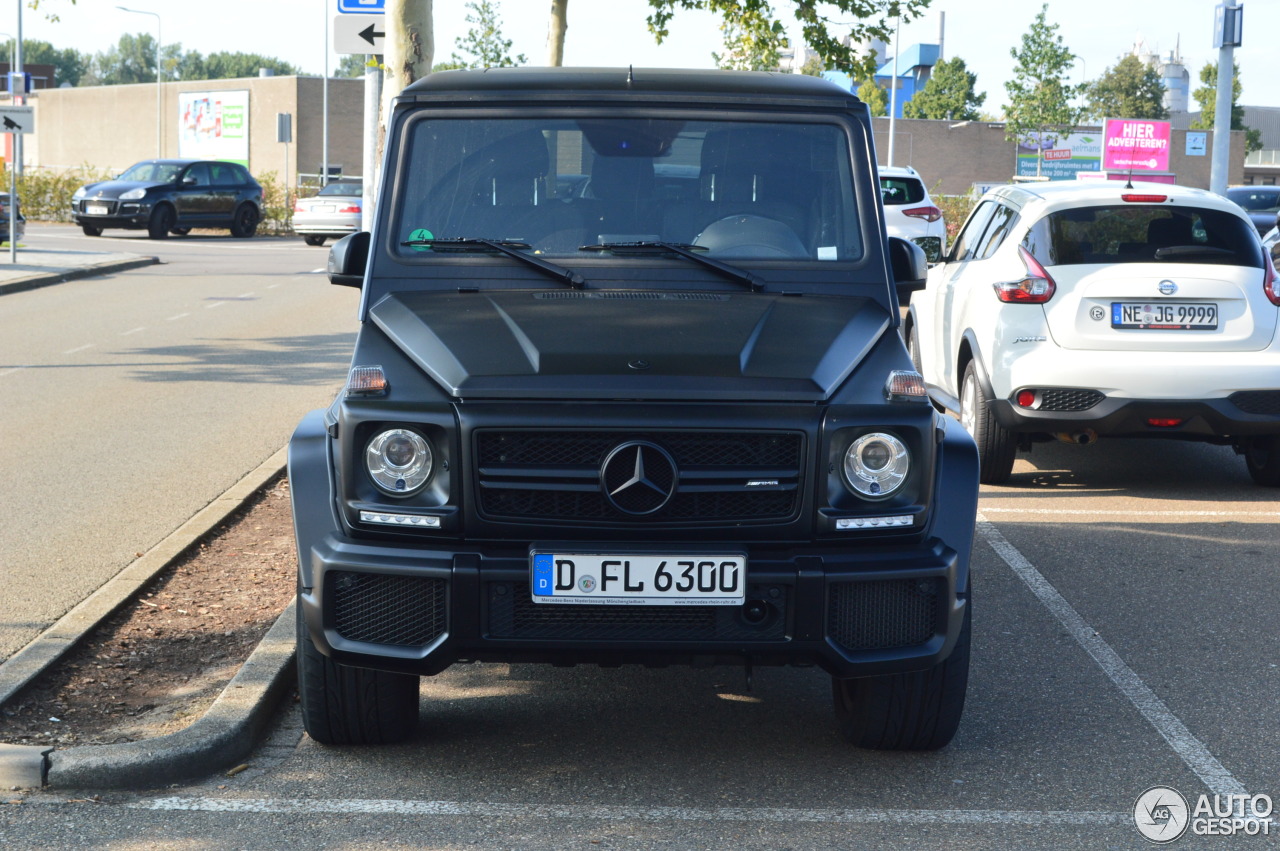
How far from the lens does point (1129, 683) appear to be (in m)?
5.15

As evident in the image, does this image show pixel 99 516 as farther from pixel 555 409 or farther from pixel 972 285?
pixel 972 285

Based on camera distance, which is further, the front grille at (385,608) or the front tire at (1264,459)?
the front tire at (1264,459)

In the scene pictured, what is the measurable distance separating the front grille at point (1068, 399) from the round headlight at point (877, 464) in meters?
4.53

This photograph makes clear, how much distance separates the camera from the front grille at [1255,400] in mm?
8133

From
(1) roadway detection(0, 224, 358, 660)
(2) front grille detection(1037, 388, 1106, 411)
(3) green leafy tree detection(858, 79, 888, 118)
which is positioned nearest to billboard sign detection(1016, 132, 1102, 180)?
(3) green leafy tree detection(858, 79, 888, 118)

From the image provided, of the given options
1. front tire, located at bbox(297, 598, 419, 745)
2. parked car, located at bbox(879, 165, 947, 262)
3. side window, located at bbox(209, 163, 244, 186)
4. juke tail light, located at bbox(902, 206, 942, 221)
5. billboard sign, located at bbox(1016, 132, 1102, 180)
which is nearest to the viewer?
front tire, located at bbox(297, 598, 419, 745)

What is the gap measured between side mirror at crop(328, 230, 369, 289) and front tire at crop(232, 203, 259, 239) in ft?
108

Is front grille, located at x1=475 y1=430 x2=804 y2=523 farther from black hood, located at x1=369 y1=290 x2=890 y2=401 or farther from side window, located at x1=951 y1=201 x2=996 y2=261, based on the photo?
side window, located at x1=951 y1=201 x2=996 y2=261

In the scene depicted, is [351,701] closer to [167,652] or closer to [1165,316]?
[167,652]

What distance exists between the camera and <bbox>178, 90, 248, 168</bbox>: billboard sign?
71562mm

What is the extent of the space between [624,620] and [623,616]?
0.01 m

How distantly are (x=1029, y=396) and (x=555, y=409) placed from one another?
4983 millimetres

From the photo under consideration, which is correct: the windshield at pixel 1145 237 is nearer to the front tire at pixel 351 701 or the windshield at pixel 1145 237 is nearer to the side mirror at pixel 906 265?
the side mirror at pixel 906 265

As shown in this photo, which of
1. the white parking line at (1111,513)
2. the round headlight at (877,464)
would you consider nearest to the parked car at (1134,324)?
the white parking line at (1111,513)
